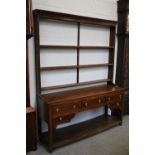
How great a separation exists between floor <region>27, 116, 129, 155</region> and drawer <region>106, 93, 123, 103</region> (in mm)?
561

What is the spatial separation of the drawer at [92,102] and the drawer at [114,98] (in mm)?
129

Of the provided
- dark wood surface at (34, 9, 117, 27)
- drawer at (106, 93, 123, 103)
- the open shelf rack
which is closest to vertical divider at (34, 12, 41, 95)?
the open shelf rack

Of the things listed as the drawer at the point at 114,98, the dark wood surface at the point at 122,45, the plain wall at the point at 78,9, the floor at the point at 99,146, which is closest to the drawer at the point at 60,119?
the floor at the point at 99,146

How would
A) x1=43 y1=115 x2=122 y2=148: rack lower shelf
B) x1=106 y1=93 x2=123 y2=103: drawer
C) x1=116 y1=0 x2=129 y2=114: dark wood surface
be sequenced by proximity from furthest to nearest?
x1=116 y1=0 x2=129 y2=114: dark wood surface
x1=106 y1=93 x2=123 y2=103: drawer
x1=43 y1=115 x2=122 y2=148: rack lower shelf

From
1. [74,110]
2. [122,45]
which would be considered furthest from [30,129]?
[122,45]

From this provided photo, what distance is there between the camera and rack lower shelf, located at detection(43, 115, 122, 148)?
258cm

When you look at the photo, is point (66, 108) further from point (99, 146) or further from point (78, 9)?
point (78, 9)

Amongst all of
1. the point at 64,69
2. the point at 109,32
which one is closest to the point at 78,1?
the point at 109,32

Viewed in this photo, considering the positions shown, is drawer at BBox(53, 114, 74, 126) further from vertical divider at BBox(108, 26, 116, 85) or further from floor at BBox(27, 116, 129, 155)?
vertical divider at BBox(108, 26, 116, 85)

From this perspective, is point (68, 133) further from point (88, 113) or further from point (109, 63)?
point (109, 63)

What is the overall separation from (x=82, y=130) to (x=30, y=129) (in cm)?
94

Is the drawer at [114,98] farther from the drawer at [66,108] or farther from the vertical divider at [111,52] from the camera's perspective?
the drawer at [66,108]

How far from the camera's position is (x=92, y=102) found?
2682 millimetres

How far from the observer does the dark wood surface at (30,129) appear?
226cm
